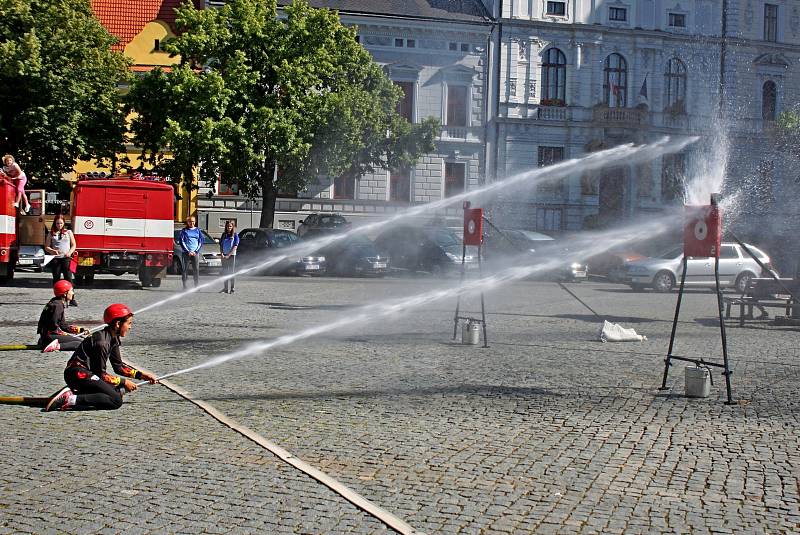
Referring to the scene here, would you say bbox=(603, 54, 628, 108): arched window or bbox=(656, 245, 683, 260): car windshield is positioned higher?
bbox=(603, 54, 628, 108): arched window

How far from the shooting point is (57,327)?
1334 cm

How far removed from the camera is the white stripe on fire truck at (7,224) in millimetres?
24578

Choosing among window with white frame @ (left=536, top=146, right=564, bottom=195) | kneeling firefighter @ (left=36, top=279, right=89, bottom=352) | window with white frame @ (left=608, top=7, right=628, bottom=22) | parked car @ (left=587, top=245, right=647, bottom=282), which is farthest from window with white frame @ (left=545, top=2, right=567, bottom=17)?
kneeling firefighter @ (left=36, top=279, right=89, bottom=352)

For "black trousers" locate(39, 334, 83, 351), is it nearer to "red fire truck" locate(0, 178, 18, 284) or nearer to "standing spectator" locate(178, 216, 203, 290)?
"standing spectator" locate(178, 216, 203, 290)

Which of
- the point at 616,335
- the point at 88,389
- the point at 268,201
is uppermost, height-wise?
the point at 268,201

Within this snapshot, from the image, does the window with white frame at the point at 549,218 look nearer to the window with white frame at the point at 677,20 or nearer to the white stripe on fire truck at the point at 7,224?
the window with white frame at the point at 677,20

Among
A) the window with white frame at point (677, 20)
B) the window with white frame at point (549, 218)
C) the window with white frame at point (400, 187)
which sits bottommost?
the window with white frame at point (549, 218)

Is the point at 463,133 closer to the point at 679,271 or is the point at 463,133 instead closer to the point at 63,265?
the point at 679,271

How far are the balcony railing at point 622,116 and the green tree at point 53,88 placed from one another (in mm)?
25076

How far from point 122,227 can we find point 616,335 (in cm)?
1488

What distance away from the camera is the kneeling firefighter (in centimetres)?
1315

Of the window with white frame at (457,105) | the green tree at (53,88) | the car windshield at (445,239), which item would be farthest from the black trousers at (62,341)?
the window with white frame at (457,105)

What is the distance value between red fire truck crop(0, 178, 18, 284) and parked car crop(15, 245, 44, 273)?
3500 millimetres

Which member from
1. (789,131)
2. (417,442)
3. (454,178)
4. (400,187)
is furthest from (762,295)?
(454,178)
